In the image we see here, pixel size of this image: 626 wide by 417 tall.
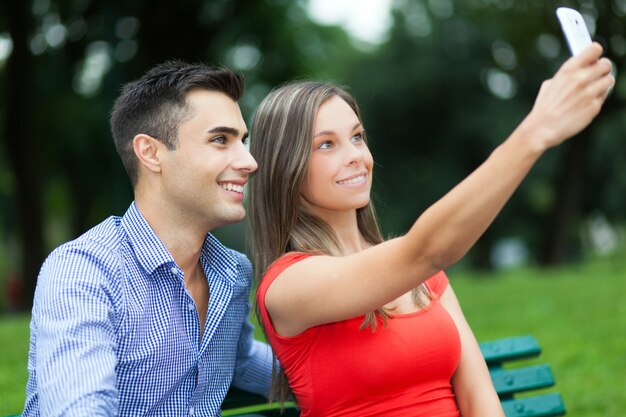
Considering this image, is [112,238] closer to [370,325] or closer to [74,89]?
[370,325]

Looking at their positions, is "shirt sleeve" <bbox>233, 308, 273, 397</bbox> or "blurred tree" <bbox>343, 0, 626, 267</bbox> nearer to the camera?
"shirt sleeve" <bbox>233, 308, 273, 397</bbox>

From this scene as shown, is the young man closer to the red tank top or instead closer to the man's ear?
the man's ear

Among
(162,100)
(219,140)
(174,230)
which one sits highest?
(162,100)

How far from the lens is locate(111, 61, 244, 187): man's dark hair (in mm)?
3029

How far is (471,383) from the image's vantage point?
3.20 m

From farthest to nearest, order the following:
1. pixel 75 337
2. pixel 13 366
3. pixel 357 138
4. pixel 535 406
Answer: pixel 13 366
pixel 535 406
pixel 357 138
pixel 75 337

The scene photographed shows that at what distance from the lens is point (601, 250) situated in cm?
3634

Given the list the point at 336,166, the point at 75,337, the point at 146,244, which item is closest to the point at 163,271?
the point at 146,244

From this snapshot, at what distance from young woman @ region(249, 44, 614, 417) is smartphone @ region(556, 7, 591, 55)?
29.9 inches

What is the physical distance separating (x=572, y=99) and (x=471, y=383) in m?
1.39

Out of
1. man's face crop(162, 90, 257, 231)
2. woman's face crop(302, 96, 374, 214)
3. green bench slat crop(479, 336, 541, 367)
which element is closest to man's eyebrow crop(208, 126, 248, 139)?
man's face crop(162, 90, 257, 231)

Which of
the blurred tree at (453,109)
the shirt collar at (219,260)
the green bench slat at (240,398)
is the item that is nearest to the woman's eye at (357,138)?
the shirt collar at (219,260)

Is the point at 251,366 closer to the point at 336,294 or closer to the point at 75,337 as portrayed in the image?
the point at 336,294

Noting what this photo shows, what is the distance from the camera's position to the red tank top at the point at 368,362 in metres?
2.95
